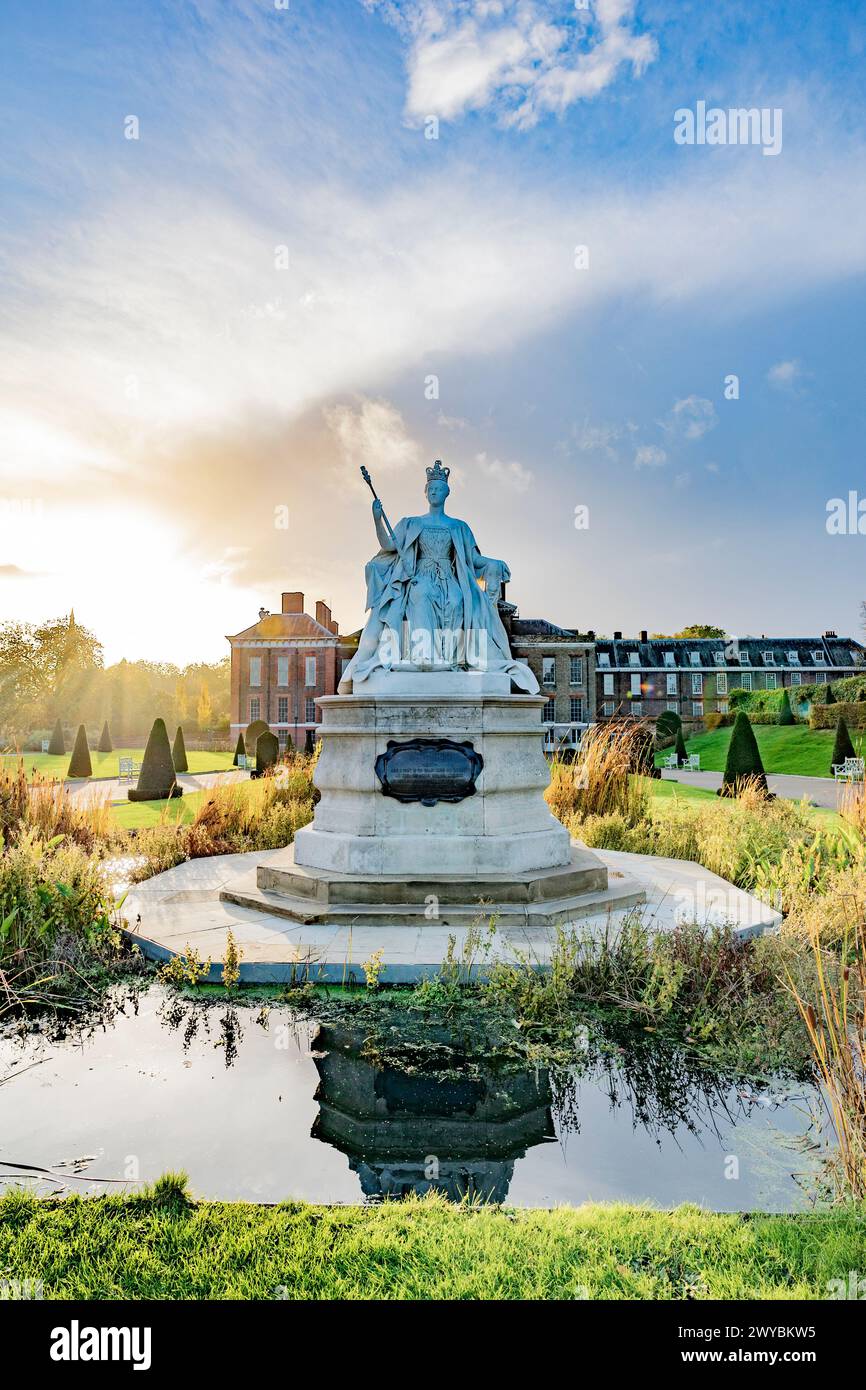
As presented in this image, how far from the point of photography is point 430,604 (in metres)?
7.87

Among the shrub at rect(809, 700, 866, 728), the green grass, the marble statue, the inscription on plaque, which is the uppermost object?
the marble statue

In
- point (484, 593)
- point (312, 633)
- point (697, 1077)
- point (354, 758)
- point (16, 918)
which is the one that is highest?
point (312, 633)

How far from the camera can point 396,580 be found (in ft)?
26.2

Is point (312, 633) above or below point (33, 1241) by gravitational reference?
above

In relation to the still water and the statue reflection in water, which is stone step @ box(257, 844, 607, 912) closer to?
the still water

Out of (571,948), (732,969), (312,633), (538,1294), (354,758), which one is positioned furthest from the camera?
A: (312,633)

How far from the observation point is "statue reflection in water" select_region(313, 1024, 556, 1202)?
9.14 feet

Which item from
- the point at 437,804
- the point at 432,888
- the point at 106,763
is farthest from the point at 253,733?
the point at 432,888

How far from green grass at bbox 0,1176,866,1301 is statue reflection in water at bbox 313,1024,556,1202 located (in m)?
0.24

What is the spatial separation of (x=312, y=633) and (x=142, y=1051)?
45.5 meters

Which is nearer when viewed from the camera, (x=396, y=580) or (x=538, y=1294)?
(x=538, y=1294)

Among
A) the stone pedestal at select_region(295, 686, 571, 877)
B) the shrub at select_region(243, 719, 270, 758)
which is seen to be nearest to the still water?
the stone pedestal at select_region(295, 686, 571, 877)

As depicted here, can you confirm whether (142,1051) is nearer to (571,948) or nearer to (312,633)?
(571,948)
